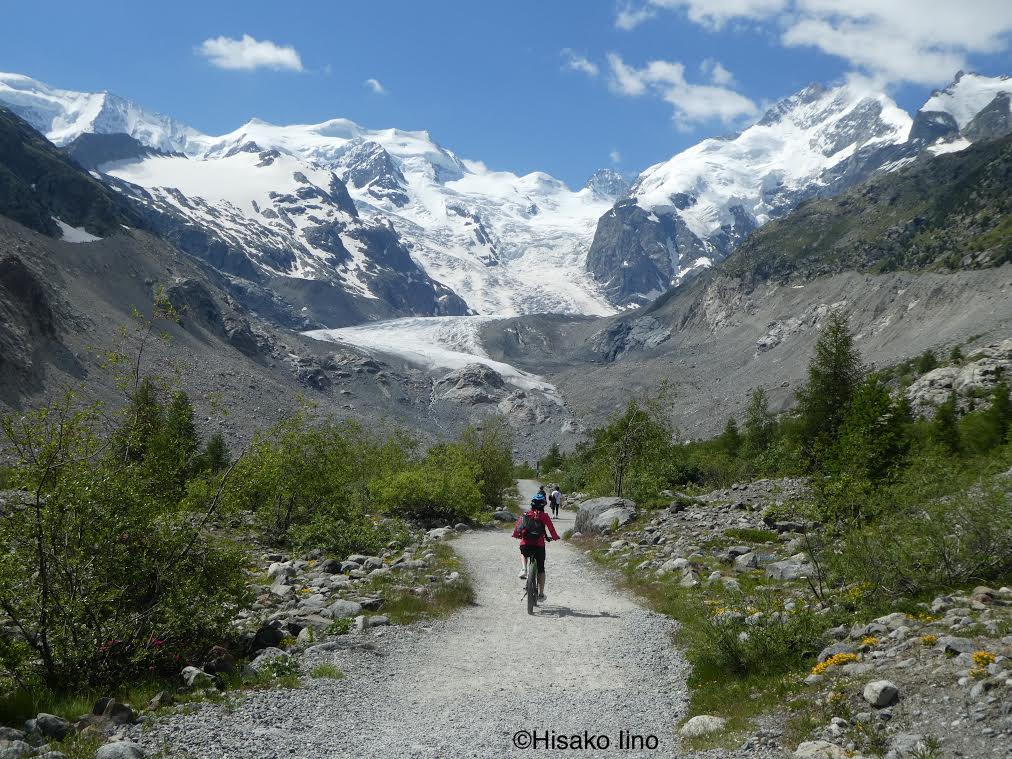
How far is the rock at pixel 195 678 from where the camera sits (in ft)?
35.3

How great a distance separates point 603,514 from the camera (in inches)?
1361

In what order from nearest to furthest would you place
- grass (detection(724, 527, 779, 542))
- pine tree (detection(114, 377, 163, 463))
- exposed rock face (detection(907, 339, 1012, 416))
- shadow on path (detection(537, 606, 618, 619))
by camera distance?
pine tree (detection(114, 377, 163, 463))
shadow on path (detection(537, 606, 618, 619))
grass (detection(724, 527, 779, 542))
exposed rock face (detection(907, 339, 1012, 416))

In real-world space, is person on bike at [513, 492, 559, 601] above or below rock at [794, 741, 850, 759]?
above

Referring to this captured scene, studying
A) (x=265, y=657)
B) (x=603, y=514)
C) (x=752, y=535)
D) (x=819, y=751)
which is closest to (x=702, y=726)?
(x=819, y=751)

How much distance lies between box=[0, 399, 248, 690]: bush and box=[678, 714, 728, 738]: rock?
776 cm

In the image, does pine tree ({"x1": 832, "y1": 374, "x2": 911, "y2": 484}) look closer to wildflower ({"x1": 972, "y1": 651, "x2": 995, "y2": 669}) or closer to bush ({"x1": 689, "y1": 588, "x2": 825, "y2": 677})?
bush ({"x1": 689, "y1": 588, "x2": 825, "y2": 677})

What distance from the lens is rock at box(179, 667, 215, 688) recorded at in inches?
424

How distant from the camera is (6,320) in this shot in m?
103

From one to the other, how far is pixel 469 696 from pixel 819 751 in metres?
5.30

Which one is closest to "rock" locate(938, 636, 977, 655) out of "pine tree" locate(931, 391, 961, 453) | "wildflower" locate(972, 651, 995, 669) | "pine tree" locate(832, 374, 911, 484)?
"wildflower" locate(972, 651, 995, 669)

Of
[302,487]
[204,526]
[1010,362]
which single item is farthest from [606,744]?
[1010,362]

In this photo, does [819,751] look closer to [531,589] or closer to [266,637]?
[266,637]

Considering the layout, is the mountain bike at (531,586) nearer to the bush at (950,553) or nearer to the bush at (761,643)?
the bush at (761,643)

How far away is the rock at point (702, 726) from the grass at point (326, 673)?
18.2ft
